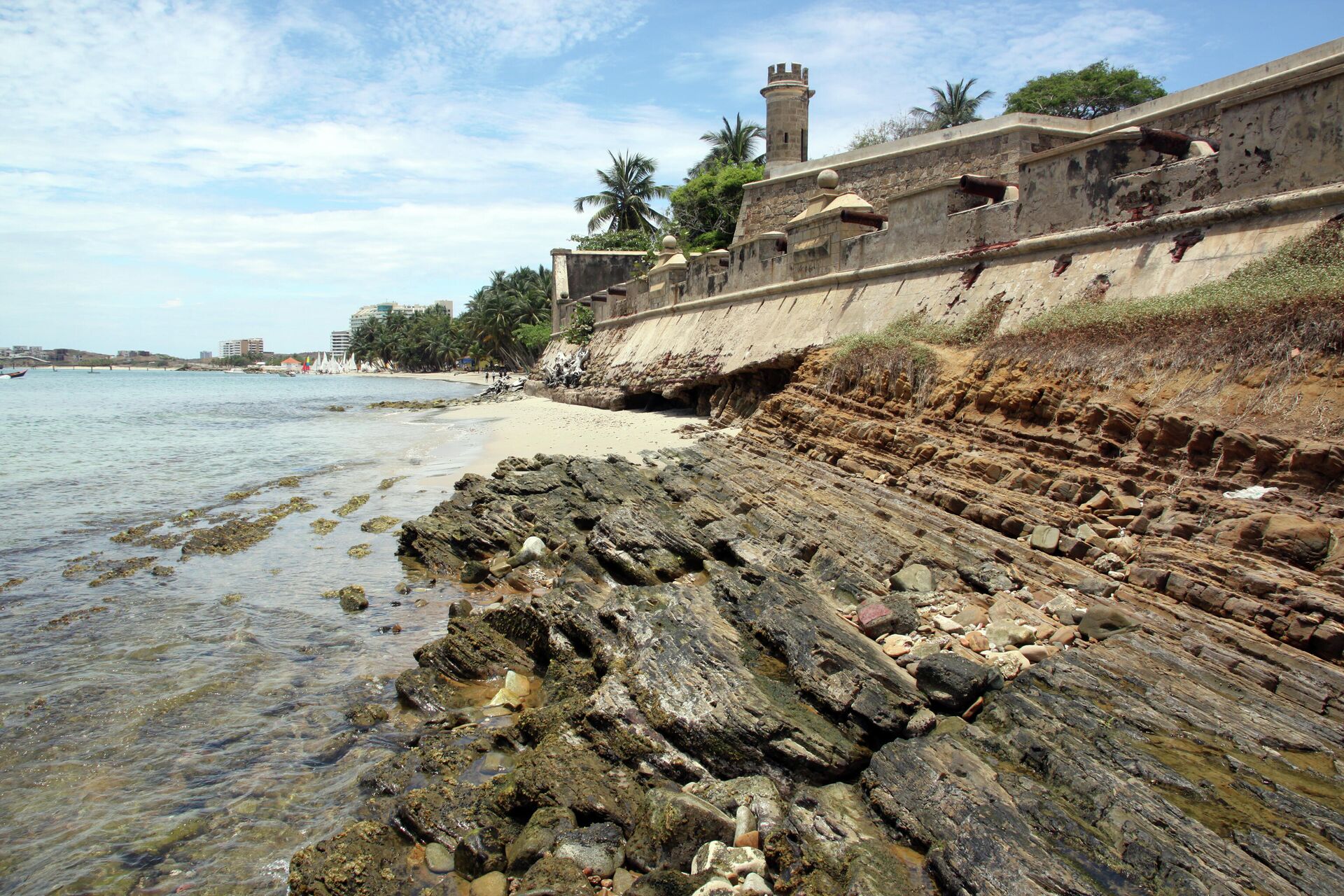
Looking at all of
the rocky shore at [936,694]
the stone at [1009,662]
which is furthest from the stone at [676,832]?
the stone at [1009,662]

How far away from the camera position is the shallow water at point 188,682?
514 cm

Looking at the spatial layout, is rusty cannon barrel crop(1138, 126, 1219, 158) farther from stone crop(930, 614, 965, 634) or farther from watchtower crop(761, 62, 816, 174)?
watchtower crop(761, 62, 816, 174)

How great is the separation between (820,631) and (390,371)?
120 m

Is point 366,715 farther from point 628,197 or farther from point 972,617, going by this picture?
point 628,197

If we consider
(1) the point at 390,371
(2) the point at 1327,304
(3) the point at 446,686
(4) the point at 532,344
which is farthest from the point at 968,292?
(1) the point at 390,371

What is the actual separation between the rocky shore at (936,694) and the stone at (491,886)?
0.04 meters

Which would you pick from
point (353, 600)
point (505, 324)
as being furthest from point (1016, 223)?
point (505, 324)

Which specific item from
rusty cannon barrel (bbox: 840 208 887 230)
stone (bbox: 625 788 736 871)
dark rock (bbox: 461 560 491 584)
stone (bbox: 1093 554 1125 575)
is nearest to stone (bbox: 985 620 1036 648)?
stone (bbox: 1093 554 1125 575)

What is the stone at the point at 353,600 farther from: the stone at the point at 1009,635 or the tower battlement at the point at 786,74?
the tower battlement at the point at 786,74

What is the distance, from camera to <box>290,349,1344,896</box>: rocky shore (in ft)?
13.3

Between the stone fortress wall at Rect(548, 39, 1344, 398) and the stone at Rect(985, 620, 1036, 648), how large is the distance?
4.95m

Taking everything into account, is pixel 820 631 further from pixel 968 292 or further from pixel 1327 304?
pixel 968 292

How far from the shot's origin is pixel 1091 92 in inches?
1308

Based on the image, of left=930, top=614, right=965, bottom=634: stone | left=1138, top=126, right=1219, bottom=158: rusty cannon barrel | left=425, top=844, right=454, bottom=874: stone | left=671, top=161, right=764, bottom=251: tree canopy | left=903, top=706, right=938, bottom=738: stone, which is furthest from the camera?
left=671, top=161, right=764, bottom=251: tree canopy
